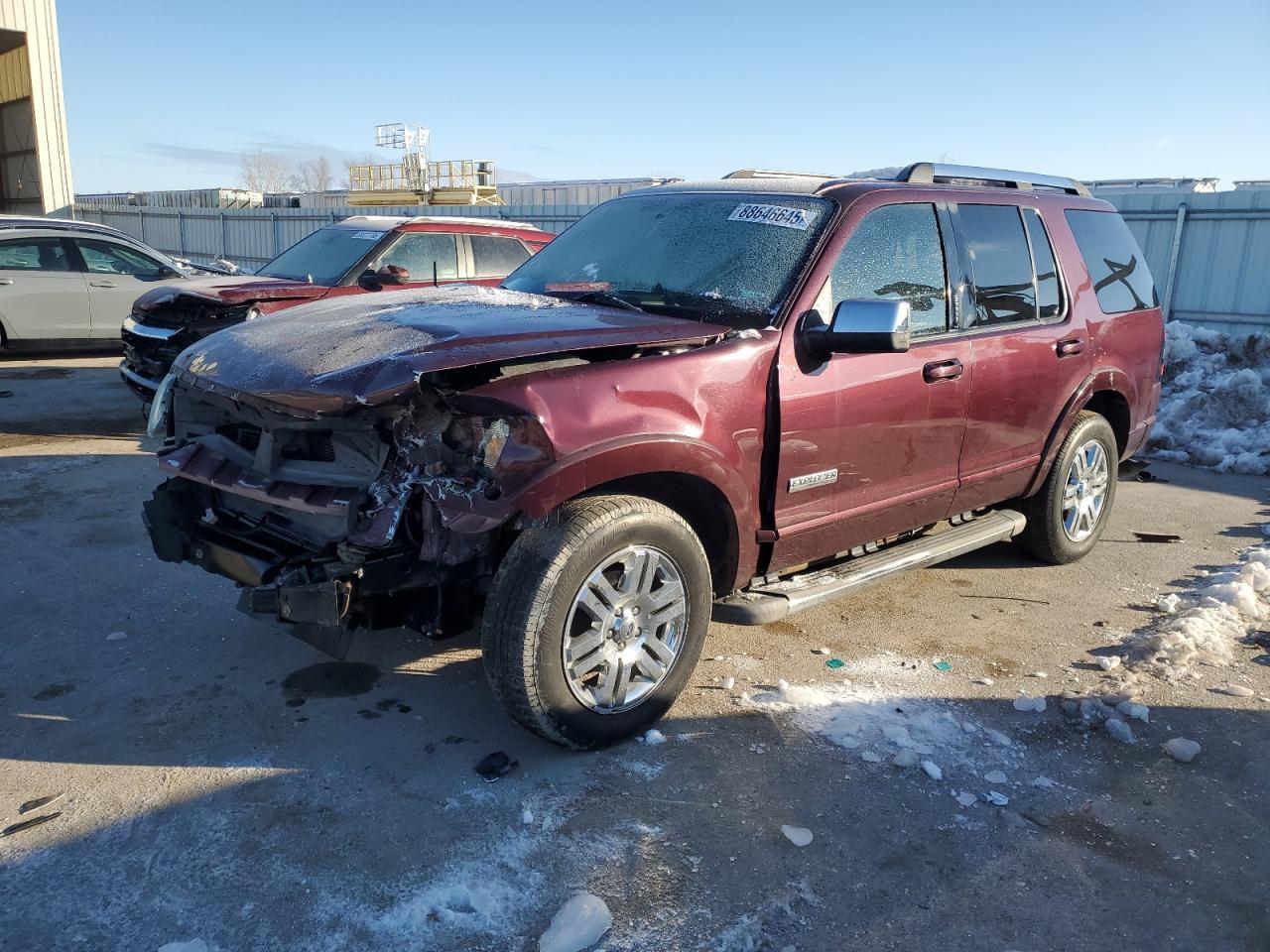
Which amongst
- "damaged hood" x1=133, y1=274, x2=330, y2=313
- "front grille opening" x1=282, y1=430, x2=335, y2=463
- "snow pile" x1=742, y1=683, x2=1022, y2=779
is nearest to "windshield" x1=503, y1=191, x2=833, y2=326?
"front grille opening" x1=282, y1=430, x2=335, y2=463

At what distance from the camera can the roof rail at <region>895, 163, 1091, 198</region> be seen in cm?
448

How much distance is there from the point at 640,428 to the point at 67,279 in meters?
10.8

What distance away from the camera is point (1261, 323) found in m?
11.3

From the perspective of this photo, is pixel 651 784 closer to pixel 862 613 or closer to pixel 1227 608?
pixel 862 613

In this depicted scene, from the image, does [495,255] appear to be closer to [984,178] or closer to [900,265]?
[984,178]

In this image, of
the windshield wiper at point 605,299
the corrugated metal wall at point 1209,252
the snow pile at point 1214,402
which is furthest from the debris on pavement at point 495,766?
the corrugated metal wall at point 1209,252

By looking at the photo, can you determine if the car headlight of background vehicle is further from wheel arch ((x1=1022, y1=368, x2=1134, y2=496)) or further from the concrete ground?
wheel arch ((x1=1022, y1=368, x2=1134, y2=496))

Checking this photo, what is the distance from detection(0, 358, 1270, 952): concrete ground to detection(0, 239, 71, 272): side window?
26.7 ft

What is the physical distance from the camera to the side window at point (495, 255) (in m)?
9.18

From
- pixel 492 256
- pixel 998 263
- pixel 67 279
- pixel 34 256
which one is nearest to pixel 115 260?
pixel 67 279

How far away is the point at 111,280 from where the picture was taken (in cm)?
1162

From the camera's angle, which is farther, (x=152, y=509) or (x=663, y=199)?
(x=663, y=199)

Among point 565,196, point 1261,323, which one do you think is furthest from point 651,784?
point 565,196

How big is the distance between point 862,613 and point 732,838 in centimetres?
212
